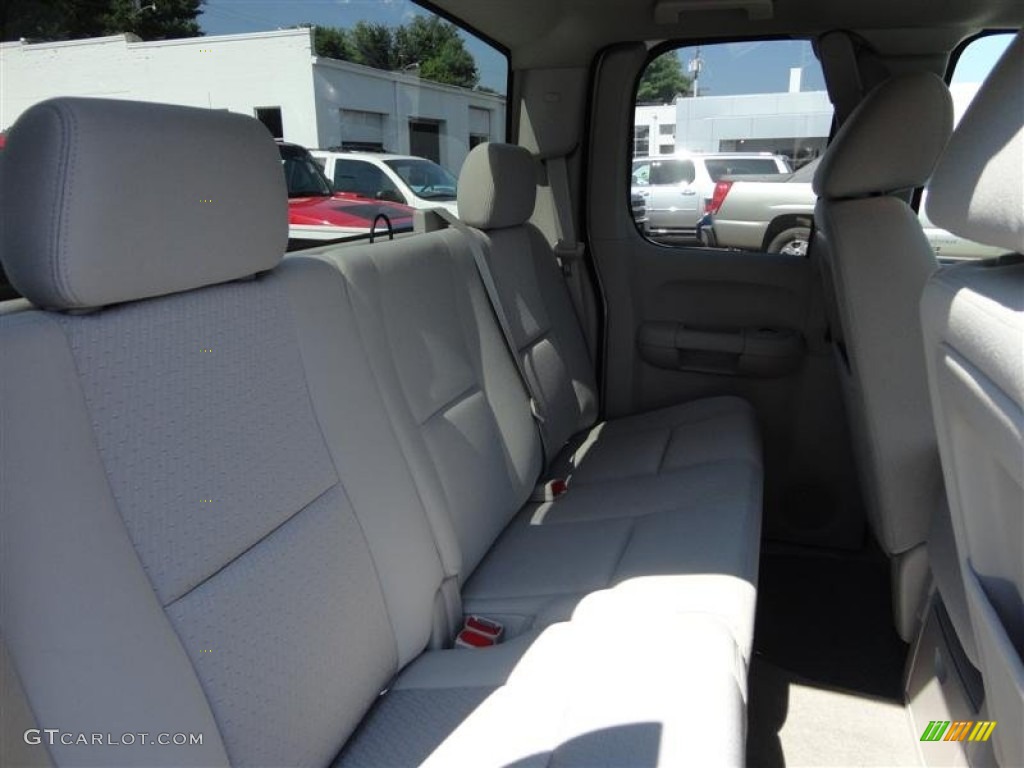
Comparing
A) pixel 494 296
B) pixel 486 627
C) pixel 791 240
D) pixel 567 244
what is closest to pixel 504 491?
pixel 486 627

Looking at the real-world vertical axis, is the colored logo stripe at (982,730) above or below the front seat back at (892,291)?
below

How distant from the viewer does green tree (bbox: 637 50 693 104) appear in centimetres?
265

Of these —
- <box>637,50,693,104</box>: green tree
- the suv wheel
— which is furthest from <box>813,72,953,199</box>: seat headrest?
<box>637,50,693,104</box>: green tree

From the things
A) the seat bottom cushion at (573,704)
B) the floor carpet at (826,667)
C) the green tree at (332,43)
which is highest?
the green tree at (332,43)

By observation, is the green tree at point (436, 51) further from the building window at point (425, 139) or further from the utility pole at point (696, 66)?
the utility pole at point (696, 66)

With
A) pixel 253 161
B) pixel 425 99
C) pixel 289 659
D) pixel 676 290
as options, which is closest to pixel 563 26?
pixel 425 99

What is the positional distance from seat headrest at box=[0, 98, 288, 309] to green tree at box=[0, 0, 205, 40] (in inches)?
18.0

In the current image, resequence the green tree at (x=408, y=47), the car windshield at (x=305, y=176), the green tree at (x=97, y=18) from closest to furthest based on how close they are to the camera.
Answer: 1. the green tree at (x=97, y=18)
2. the car windshield at (x=305, y=176)
3. the green tree at (x=408, y=47)

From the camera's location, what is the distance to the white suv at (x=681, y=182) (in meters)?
2.83

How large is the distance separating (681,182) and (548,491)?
4.93 feet

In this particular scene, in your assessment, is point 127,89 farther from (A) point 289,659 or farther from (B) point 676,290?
(B) point 676,290

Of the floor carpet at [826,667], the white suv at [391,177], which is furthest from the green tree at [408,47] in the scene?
the floor carpet at [826,667]

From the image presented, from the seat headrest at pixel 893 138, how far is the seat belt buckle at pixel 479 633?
3.83 feet

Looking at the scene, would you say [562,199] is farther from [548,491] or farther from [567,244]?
[548,491]
